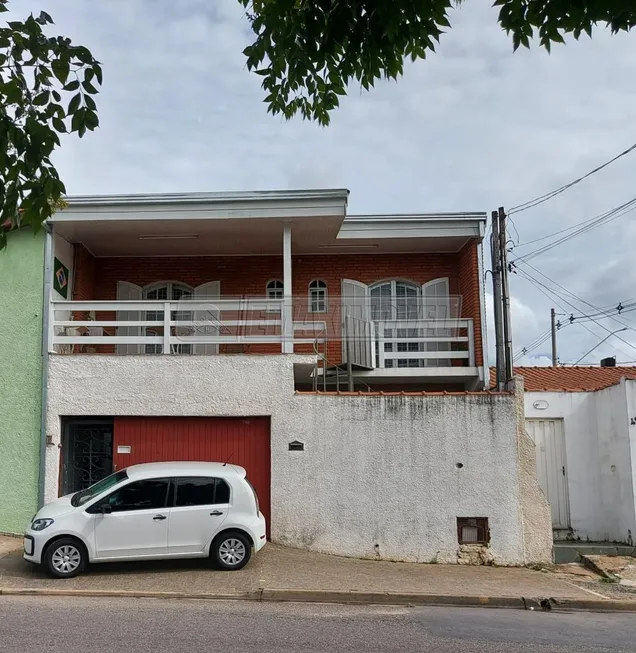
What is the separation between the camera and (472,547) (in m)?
11.1

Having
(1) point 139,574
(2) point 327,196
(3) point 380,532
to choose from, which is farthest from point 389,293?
(1) point 139,574

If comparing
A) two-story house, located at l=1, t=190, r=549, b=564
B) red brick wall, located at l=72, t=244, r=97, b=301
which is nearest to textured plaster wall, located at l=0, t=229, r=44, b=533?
two-story house, located at l=1, t=190, r=549, b=564

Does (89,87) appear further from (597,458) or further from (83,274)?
(597,458)

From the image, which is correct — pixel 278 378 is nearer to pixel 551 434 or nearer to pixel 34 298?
pixel 34 298

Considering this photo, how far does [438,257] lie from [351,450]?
5.48 metres

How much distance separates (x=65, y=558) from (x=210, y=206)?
20.6ft

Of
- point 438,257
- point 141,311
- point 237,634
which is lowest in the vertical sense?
point 237,634

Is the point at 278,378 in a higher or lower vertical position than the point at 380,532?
higher

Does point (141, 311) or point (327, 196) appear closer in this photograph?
point (327, 196)

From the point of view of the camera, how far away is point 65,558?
9.25 m

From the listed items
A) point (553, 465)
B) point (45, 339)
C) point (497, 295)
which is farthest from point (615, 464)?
point (45, 339)

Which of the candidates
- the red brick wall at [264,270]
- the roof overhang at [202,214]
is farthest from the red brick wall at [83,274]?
the roof overhang at [202,214]

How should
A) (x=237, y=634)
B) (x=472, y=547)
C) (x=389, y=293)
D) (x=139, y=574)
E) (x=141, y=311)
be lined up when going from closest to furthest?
(x=237, y=634) → (x=139, y=574) → (x=472, y=547) → (x=141, y=311) → (x=389, y=293)

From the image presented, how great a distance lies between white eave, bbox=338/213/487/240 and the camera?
13.8 m
